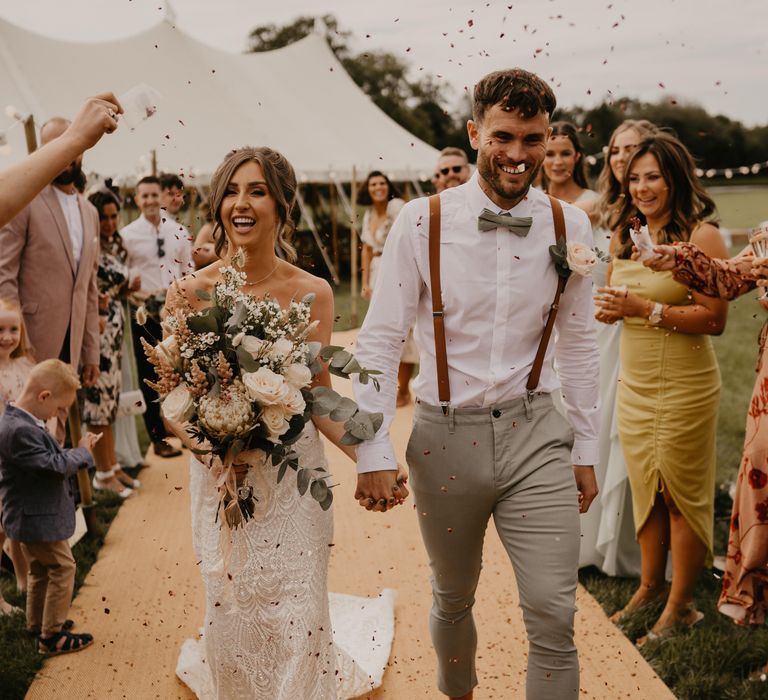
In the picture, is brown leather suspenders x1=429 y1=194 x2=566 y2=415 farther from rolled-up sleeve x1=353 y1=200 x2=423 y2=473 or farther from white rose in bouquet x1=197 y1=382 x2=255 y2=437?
white rose in bouquet x1=197 y1=382 x2=255 y2=437

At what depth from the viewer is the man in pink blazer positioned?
4559 mm

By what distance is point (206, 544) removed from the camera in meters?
3.07

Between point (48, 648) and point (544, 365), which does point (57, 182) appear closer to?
point (48, 648)

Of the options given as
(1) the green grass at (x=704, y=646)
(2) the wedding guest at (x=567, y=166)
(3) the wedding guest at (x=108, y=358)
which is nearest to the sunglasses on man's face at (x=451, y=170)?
(2) the wedding guest at (x=567, y=166)

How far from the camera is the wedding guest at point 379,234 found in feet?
28.2

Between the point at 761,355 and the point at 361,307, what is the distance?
1338 cm

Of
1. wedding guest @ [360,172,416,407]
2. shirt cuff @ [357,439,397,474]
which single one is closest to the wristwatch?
shirt cuff @ [357,439,397,474]

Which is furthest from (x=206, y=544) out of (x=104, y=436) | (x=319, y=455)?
(x=104, y=436)

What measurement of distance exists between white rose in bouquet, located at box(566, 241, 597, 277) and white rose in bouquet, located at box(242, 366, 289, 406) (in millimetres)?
1026

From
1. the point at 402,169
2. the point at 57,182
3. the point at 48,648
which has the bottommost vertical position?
the point at 48,648

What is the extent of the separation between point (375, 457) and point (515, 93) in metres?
1.29

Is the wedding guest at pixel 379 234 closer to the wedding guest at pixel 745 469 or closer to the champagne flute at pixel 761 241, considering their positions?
the wedding guest at pixel 745 469

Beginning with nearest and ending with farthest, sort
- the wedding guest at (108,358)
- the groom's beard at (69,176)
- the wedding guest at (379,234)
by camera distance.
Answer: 1. the groom's beard at (69,176)
2. the wedding guest at (108,358)
3. the wedding guest at (379,234)

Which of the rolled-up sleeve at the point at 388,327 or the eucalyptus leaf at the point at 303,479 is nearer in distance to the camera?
the eucalyptus leaf at the point at 303,479
